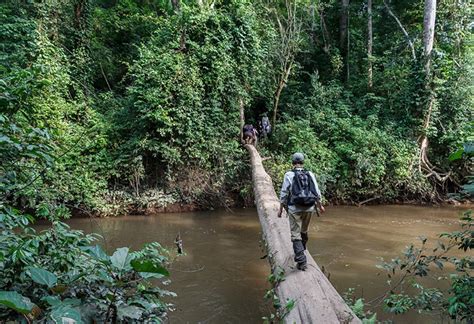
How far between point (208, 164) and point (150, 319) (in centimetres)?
1054

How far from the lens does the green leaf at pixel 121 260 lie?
1.97m

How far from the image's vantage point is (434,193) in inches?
520

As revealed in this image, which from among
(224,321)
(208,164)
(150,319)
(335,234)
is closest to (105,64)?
(208,164)

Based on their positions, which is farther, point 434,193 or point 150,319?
point 434,193

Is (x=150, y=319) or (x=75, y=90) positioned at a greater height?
(x=75, y=90)

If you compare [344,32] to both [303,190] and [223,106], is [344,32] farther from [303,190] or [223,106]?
[303,190]

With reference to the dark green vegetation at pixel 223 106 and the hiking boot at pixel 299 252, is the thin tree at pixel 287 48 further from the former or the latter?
the hiking boot at pixel 299 252

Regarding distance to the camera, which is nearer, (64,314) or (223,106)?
(64,314)

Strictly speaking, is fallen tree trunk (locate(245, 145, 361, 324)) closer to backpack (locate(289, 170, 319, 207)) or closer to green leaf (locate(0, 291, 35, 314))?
backpack (locate(289, 170, 319, 207))

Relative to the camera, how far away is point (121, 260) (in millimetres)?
2004

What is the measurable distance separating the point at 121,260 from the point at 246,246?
22.1 ft

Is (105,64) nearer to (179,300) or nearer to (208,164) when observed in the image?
(208,164)

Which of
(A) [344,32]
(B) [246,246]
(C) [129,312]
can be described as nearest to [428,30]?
(A) [344,32]

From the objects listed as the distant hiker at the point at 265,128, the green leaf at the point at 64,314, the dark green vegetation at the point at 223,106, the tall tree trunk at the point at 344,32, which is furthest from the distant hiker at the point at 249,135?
the green leaf at the point at 64,314
